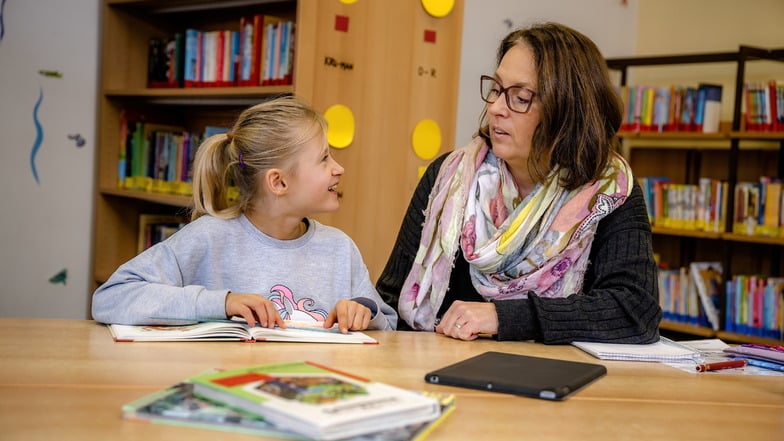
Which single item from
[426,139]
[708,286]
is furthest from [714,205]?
[426,139]

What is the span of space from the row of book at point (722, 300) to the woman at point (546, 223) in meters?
2.38

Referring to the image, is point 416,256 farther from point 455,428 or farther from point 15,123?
point 15,123

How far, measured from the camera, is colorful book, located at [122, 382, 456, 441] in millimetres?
891

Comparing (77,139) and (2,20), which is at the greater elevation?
(2,20)

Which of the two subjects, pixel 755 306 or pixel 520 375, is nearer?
pixel 520 375

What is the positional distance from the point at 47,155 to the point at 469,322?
260 cm

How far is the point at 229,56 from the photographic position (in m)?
3.21

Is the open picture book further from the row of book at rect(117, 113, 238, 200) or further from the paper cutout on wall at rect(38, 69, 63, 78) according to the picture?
the paper cutout on wall at rect(38, 69, 63, 78)

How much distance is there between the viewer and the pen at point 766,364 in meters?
1.52

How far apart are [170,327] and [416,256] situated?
0.67 m

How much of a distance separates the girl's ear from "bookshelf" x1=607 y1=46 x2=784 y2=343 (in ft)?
8.86

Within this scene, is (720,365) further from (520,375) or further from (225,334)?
(225,334)

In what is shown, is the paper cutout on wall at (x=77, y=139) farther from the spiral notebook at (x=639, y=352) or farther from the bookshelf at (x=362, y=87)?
the spiral notebook at (x=639, y=352)

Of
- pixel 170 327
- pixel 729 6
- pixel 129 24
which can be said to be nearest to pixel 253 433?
pixel 170 327
